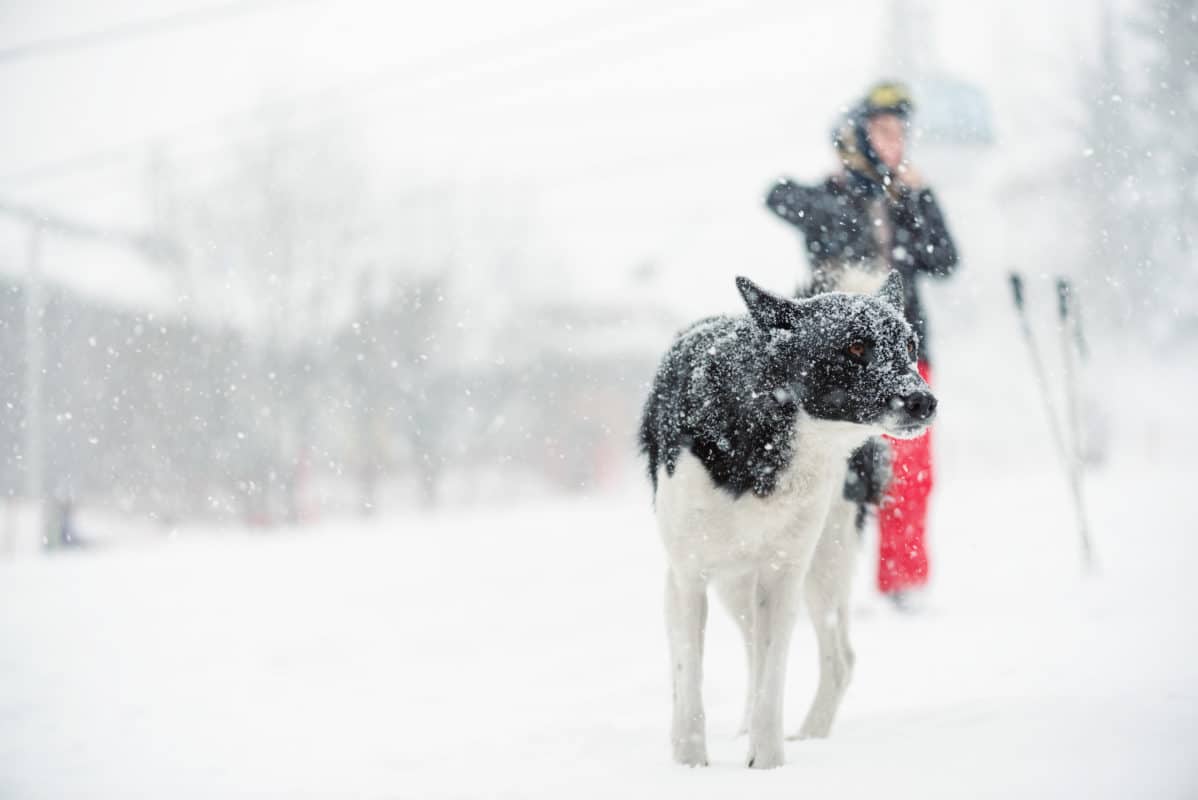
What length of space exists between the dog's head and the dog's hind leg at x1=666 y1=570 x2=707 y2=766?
57 centimetres

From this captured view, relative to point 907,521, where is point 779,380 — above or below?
above

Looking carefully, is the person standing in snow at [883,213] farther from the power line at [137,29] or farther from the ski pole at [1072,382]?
the power line at [137,29]

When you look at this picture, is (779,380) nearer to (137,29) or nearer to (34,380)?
(137,29)

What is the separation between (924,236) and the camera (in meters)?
3.61

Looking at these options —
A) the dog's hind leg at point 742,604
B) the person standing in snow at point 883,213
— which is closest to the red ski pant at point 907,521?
the person standing in snow at point 883,213

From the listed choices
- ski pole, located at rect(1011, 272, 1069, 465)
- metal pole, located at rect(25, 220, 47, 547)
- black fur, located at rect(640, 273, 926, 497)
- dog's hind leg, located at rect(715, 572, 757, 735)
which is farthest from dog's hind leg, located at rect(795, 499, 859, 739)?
metal pole, located at rect(25, 220, 47, 547)

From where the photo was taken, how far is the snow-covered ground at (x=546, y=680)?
2.03 meters

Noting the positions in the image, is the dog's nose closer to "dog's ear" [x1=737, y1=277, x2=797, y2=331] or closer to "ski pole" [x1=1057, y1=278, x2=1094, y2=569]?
"dog's ear" [x1=737, y1=277, x2=797, y2=331]

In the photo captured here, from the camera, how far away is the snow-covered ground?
2027mm

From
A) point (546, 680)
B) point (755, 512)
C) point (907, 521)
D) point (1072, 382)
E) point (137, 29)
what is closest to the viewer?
point (755, 512)

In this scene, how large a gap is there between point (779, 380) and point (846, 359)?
0.63 feet

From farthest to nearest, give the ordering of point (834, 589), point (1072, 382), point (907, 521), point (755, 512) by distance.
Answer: point (1072, 382) < point (907, 521) < point (834, 589) < point (755, 512)

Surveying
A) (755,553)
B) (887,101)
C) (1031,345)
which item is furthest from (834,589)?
(1031,345)

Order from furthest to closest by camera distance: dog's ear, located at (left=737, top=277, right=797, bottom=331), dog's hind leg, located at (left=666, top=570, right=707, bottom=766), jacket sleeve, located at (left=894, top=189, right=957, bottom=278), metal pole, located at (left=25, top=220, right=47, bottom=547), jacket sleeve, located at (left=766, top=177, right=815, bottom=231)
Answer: metal pole, located at (left=25, top=220, right=47, bottom=547), jacket sleeve, located at (left=894, top=189, right=957, bottom=278), jacket sleeve, located at (left=766, top=177, right=815, bottom=231), dog's hind leg, located at (left=666, top=570, right=707, bottom=766), dog's ear, located at (left=737, top=277, right=797, bottom=331)
